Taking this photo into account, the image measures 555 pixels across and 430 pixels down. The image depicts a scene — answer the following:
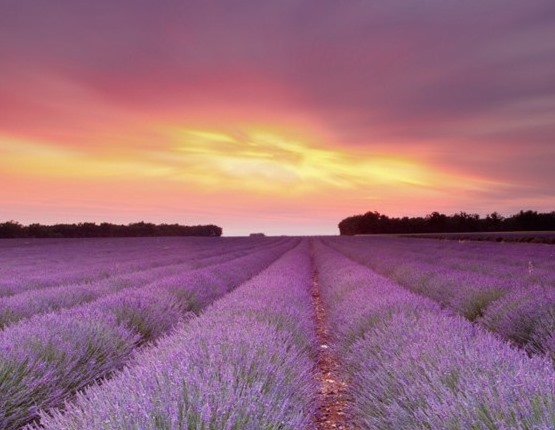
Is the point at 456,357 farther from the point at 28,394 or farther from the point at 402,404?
the point at 28,394

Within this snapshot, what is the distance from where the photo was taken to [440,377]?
2660 mm

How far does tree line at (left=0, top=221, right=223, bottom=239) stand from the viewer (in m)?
57.9

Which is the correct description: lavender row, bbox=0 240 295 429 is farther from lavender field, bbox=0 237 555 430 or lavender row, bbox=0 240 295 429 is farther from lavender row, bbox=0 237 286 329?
lavender row, bbox=0 237 286 329

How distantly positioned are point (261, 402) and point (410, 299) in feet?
12.9

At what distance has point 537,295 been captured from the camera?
573 centimetres

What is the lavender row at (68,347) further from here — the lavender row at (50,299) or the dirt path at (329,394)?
the dirt path at (329,394)

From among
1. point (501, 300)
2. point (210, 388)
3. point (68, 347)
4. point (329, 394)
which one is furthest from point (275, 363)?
point (501, 300)

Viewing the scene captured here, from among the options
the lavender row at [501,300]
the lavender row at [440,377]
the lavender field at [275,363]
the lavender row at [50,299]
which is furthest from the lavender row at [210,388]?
the lavender row at [50,299]

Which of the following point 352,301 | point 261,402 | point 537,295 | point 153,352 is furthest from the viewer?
point 352,301

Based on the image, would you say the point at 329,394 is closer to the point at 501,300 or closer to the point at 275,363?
the point at 275,363

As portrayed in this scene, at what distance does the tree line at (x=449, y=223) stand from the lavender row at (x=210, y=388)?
5694 centimetres

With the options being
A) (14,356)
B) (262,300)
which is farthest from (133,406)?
(262,300)

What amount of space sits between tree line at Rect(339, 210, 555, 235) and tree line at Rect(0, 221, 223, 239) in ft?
106

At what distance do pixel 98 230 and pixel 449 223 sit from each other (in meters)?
49.8
